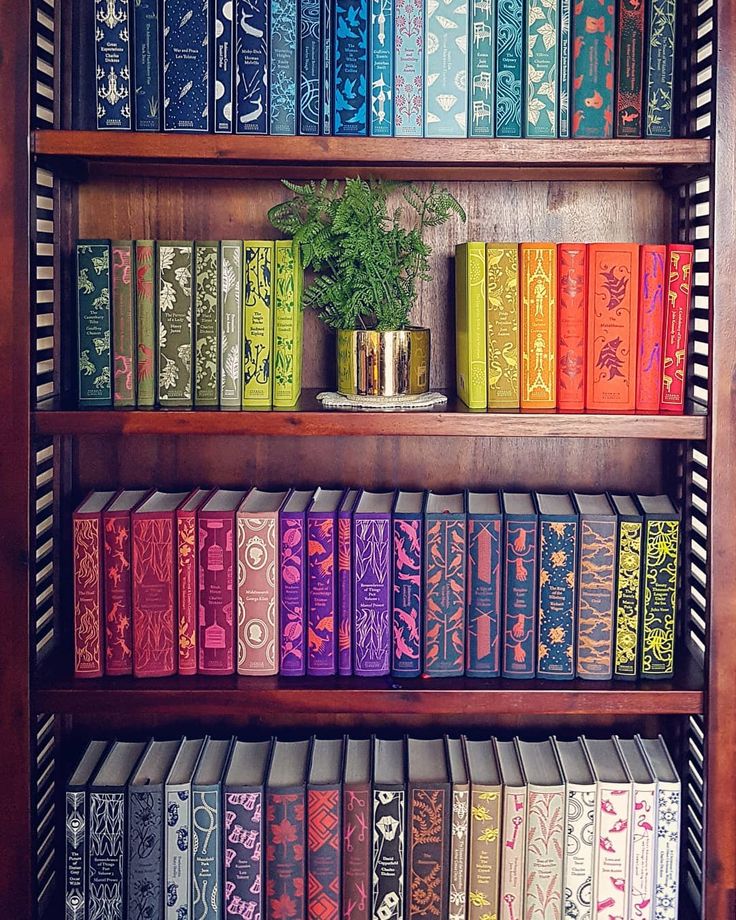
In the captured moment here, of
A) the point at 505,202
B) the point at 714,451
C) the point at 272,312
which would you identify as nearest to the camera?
the point at 714,451

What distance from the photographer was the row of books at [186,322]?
1399mm

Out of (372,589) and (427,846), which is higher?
(372,589)

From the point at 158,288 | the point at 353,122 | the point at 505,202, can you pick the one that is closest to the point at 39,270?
the point at 158,288

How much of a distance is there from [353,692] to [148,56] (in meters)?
0.91

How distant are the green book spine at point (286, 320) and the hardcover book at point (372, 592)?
20cm

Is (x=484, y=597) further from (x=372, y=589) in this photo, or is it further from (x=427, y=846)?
(x=427, y=846)

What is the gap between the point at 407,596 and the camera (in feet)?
4.65

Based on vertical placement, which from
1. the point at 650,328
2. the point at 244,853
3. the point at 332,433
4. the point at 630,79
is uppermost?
the point at 630,79

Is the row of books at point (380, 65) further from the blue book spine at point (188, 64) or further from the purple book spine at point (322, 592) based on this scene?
the purple book spine at point (322, 592)

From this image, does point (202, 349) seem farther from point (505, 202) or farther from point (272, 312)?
point (505, 202)

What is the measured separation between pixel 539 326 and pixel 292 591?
1.67ft

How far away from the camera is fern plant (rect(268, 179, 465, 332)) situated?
4.58 ft

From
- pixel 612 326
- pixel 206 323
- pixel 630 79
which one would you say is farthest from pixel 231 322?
pixel 630 79

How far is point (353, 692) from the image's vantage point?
137 centimetres
